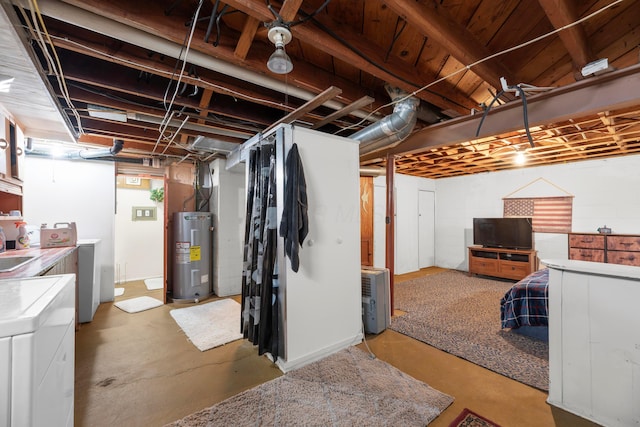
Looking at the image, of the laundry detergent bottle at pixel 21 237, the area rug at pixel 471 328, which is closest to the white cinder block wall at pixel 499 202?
the area rug at pixel 471 328

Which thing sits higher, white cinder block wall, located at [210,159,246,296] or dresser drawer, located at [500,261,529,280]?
white cinder block wall, located at [210,159,246,296]

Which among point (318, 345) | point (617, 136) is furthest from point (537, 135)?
point (318, 345)

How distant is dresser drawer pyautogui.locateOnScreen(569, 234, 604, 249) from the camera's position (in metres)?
4.47

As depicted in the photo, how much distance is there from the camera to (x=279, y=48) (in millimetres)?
1524

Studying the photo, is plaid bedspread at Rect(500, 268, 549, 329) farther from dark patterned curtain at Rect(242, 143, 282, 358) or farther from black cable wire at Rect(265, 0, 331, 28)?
black cable wire at Rect(265, 0, 331, 28)

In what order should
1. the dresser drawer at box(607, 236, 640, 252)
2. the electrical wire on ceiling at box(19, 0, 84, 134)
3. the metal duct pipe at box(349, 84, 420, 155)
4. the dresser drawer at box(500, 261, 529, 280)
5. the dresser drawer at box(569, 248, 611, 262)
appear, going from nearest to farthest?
the electrical wire on ceiling at box(19, 0, 84, 134) < the metal duct pipe at box(349, 84, 420, 155) < the dresser drawer at box(607, 236, 640, 252) < the dresser drawer at box(569, 248, 611, 262) < the dresser drawer at box(500, 261, 529, 280)

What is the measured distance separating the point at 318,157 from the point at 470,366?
2292 mm

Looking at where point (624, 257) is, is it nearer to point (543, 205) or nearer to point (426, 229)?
point (543, 205)

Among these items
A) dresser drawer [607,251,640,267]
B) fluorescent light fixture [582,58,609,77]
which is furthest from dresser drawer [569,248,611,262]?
fluorescent light fixture [582,58,609,77]

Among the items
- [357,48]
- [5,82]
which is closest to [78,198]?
[5,82]

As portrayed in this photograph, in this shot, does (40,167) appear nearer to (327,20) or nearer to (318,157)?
(318,157)

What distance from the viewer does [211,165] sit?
4625 millimetres

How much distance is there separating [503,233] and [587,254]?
1252mm

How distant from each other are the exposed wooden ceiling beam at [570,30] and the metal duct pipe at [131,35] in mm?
1669
